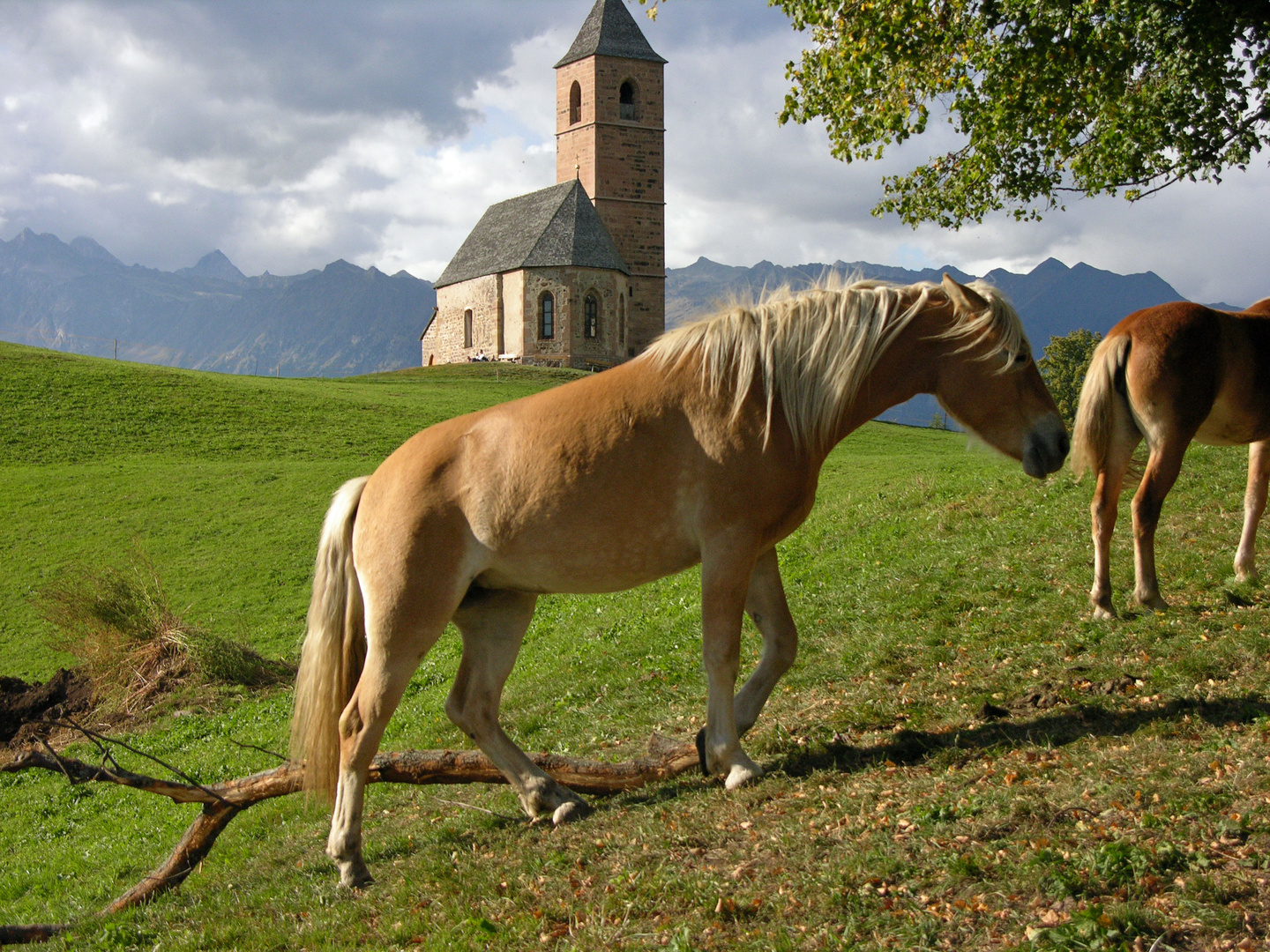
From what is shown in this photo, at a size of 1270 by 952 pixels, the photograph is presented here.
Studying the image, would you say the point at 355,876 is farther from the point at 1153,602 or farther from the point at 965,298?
the point at 1153,602

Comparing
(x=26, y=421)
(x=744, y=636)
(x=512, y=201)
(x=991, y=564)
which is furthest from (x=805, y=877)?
(x=512, y=201)

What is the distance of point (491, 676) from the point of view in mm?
4930

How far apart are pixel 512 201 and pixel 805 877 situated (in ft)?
225

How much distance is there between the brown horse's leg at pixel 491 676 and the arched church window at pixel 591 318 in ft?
183

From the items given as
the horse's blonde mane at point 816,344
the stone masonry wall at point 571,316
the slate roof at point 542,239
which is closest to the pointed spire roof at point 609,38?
the slate roof at point 542,239

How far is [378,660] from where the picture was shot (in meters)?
4.45

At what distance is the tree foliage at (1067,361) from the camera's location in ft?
167

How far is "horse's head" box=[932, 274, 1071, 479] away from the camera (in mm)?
4363

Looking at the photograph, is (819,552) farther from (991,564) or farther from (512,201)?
(512,201)

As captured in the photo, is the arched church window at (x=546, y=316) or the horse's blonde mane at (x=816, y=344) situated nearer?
the horse's blonde mane at (x=816, y=344)

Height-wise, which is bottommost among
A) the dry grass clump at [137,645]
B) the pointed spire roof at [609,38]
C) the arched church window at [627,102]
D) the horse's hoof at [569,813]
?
the dry grass clump at [137,645]

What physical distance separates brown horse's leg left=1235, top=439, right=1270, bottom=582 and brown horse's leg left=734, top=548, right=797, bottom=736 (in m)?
4.27

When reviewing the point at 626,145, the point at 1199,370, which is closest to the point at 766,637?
the point at 1199,370

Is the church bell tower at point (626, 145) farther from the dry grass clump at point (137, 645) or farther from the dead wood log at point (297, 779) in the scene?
the dead wood log at point (297, 779)
